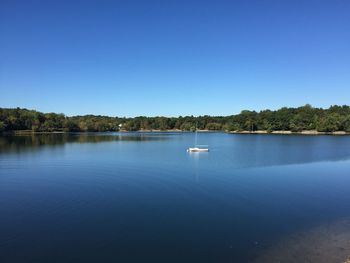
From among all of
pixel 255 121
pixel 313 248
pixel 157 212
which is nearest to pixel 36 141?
pixel 157 212

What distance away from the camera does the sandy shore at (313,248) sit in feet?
37.7

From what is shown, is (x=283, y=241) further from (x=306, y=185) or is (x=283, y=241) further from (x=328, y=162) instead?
(x=328, y=162)

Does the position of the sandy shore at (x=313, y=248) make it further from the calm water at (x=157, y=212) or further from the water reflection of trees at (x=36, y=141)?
the water reflection of trees at (x=36, y=141)

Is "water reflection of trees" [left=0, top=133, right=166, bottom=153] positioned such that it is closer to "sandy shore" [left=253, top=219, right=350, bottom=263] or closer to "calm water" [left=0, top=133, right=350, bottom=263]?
"calm water" [left=0, top=133, right=350, bottom=263]

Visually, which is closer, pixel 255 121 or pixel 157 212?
pixel 157 212

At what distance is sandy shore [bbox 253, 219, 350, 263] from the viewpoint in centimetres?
1149

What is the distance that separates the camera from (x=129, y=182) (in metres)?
27.2

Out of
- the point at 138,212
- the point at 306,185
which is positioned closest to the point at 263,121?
the point at 306,185

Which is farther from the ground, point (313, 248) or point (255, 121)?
point (255, 121)

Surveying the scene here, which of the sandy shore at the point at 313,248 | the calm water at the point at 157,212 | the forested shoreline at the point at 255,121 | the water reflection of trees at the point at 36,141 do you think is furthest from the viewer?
the forested shoreline at the point at 255,121

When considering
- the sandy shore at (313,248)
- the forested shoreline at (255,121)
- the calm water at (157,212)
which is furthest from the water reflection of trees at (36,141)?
the sandy shore at (313,248)

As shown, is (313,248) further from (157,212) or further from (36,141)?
(36,141)

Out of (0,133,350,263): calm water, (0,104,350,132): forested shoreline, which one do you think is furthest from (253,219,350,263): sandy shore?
(0,104,350,132): forested shoreline

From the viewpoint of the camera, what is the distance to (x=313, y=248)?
1253cm
